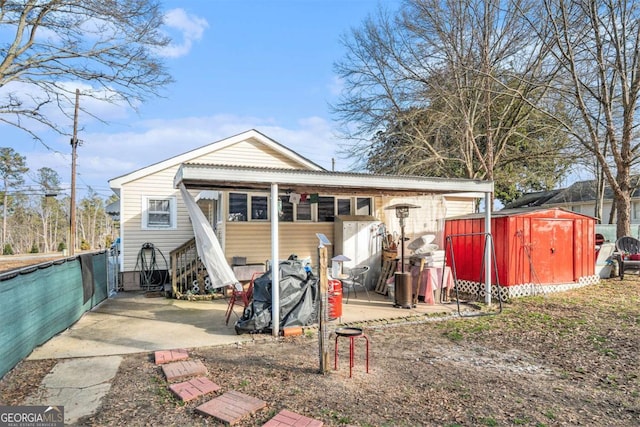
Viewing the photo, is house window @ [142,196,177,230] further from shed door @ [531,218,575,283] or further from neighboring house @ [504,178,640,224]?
neighboring house @ [504,178,640,224]

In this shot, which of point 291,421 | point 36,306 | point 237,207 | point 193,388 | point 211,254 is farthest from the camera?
point 237,207

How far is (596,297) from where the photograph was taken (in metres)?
7.83

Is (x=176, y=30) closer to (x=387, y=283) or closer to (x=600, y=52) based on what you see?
(x=387, y=283)

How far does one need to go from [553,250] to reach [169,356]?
8292 mm

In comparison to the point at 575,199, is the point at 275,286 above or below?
below

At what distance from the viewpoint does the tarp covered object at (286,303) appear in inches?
216

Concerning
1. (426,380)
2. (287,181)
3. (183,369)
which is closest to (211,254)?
(287,181)

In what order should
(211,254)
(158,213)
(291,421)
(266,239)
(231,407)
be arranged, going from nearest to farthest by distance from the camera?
(291,421) → (231,407) → (211,254) → (266,239) → (158,213)

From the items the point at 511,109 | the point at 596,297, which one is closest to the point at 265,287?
the point at 596,297

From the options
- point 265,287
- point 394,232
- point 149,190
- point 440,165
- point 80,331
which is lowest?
point 80,331

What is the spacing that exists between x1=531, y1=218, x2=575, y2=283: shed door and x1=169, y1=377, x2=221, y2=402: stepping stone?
7.43 metres

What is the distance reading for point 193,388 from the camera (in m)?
3.42

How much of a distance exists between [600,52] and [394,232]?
25.1 ft

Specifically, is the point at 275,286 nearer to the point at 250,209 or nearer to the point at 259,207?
the point at 250,209
